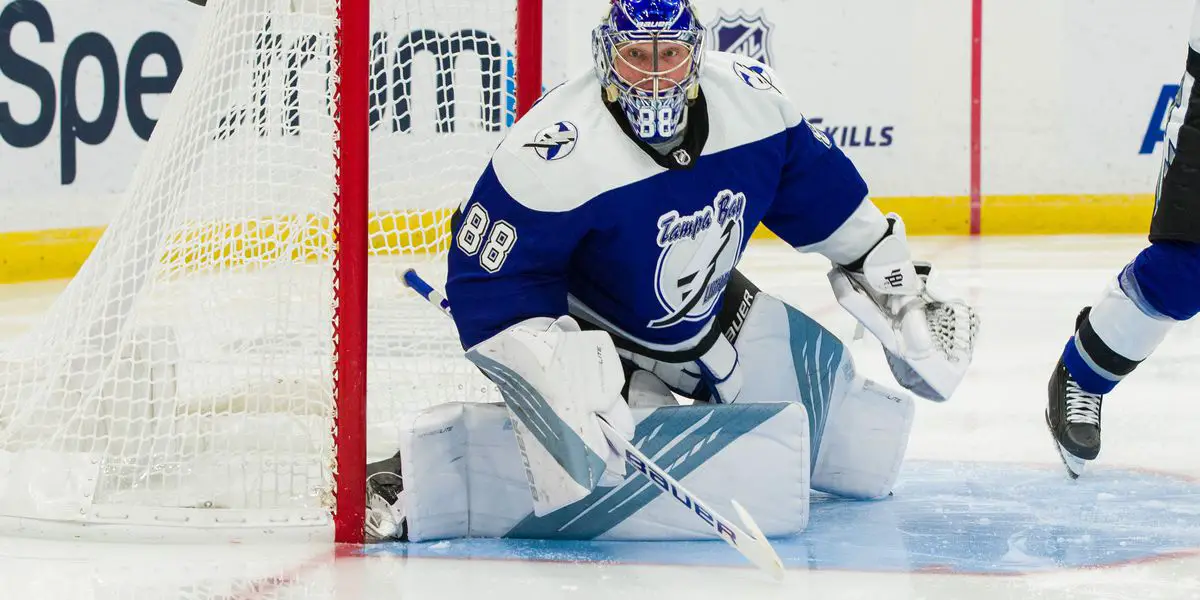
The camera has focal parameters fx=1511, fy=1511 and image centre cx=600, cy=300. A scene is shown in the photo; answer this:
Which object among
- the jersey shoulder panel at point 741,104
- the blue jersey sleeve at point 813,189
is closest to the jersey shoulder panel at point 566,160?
the jersey shoulder panel at point 741,104

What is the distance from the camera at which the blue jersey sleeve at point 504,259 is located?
6.41 ft

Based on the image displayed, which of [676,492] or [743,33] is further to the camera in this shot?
[743,33]

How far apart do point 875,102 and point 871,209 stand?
420 centimetres

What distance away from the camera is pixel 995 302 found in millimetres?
4480

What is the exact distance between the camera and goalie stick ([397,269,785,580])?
187 centimetres

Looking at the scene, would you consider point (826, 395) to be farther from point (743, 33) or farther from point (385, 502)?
point (743, 33)

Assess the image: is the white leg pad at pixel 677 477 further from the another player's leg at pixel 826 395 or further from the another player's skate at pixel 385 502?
the another player's leg at pixel 826 395

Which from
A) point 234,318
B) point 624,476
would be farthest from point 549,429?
point 234,318

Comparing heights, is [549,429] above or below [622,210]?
below

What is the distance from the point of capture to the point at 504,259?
1963 mm

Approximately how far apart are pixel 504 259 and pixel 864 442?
674 millimetres

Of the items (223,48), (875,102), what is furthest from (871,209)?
(875,102)

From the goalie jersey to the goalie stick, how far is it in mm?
209

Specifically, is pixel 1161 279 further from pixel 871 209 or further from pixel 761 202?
pixel 761 202
